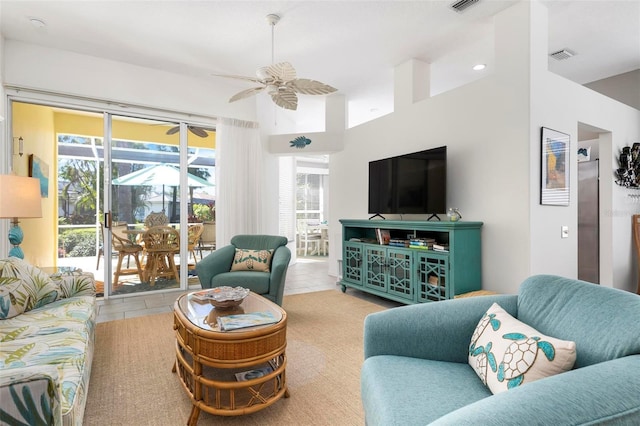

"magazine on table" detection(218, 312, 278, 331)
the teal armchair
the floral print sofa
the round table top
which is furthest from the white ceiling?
"magazine on table" detection(218, 312, 278, 331)

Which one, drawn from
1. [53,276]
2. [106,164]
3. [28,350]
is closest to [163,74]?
[106,164]

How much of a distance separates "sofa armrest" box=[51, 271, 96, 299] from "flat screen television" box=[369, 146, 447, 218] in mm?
3098

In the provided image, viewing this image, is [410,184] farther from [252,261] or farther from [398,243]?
[252,261]

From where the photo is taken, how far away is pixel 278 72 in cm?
284

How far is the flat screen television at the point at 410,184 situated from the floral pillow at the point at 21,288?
10.8 feet

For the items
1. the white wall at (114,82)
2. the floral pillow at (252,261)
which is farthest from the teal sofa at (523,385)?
the white wall at (114,82)

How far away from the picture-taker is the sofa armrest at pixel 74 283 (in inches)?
97.6

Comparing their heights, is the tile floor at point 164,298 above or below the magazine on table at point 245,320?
below

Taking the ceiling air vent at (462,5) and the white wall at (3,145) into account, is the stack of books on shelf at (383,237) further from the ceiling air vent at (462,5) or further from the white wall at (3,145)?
the white wall at (3,145)

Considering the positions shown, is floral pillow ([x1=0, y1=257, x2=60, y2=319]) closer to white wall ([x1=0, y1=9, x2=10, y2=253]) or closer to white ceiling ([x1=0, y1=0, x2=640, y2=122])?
white wall ([x1=0, y1=9, x2=10, y2=253])

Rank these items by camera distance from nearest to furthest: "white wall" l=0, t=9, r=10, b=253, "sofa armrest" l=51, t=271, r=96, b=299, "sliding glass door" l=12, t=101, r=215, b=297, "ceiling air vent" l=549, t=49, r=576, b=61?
"sofa armrest" l=51, t=271, r=96, b=299, "white wall" l=0, t=9, r=10, b=253, "ceiling air vent" l=549, t=49, r=576, b=61, "sliding glass door" l=12, t=101, r=215, b=297

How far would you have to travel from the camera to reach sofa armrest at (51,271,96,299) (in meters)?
2.48

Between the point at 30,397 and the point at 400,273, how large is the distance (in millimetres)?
3258

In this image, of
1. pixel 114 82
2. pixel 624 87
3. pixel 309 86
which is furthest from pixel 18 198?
pixel 624 87
